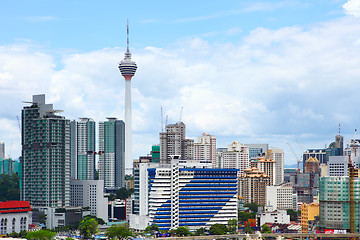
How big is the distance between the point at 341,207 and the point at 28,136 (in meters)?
76.2

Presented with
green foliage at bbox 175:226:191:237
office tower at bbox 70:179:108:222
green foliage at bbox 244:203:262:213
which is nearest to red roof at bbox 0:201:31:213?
green foliage at bbox 175:226:191:237

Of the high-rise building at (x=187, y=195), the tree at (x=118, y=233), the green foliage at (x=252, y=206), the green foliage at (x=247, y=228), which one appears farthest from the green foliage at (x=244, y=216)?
the tree at (x=118, y=233)

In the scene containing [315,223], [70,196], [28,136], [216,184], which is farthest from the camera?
[70,196]

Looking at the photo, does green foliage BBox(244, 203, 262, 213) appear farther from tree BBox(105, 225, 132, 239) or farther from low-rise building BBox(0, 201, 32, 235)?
low-rise building BBox(0, 201, 32, 235)

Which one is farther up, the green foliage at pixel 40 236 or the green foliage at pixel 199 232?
the green foliage at pixel 40 236

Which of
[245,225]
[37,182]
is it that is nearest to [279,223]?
[245,225]

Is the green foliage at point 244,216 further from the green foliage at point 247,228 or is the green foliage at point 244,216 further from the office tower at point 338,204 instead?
the office tower at point 338,204

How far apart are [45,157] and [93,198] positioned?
71.5ft

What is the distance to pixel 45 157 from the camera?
157 meters

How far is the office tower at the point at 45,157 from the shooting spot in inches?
6191

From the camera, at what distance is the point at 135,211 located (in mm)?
146125

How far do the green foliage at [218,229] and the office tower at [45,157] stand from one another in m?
42.7

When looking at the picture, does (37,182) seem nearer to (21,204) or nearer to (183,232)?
(21,204)

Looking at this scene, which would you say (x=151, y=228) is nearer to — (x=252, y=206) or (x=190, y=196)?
(x=190, y=196)
